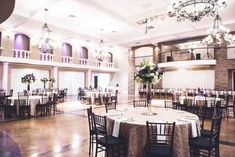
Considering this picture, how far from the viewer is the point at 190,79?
15.5 metres

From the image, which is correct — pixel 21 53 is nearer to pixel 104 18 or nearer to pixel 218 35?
pixel 104 18

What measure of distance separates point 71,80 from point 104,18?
9.98 meters

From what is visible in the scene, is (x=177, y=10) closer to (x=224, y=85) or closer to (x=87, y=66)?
(x=224, y=85)

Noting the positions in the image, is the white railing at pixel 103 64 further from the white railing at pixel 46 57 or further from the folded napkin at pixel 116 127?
the folded napkin at pixel 116 127

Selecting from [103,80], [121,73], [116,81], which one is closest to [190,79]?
[121,73]

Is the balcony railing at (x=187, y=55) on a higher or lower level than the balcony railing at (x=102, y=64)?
higher

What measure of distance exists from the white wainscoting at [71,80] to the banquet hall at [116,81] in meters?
0.10

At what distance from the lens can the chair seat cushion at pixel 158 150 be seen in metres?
2.48

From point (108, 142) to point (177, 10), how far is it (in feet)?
14.3

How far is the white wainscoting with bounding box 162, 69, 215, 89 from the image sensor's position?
14445 mm

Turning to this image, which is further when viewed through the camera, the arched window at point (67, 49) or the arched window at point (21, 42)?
the arched window at point (67, 49)

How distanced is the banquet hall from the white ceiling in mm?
50

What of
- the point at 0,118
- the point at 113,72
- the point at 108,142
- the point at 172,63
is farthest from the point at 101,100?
the point at 113,72

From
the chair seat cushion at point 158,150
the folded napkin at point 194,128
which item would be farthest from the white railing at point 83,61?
the chair seat cushion at point 158,150
